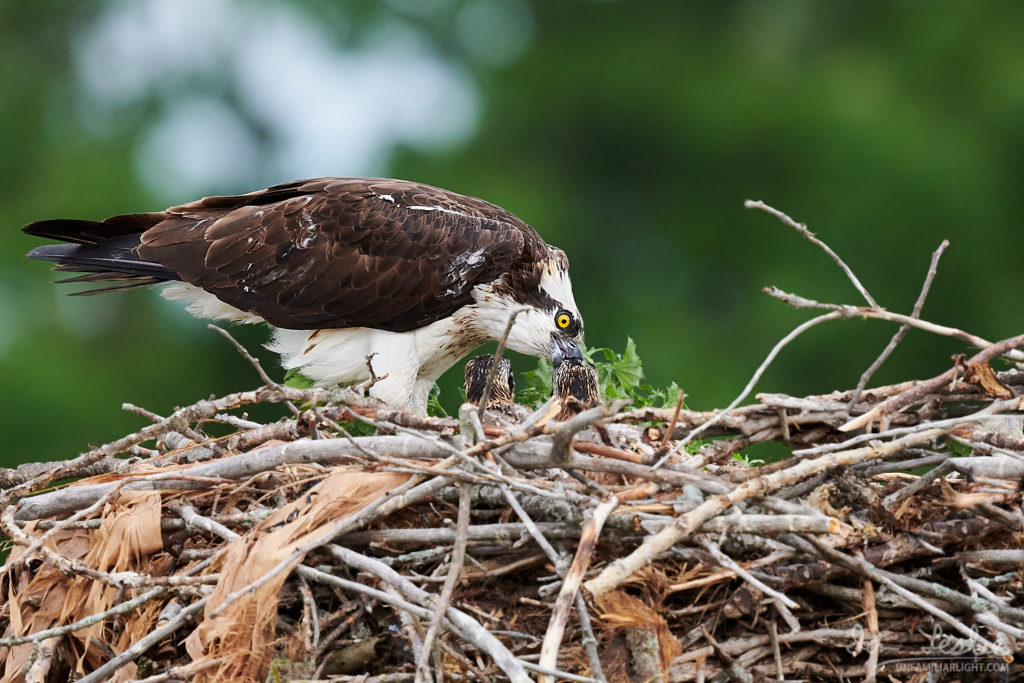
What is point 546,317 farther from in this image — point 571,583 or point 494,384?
point 571,583

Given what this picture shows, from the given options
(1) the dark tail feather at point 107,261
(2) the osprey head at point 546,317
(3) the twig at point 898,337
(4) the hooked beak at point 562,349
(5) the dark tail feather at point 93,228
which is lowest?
(4) the hooked beak at point 562,349

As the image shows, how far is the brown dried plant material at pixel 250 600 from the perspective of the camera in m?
2.76

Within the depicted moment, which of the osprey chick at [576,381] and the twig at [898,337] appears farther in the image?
the osprey chick at [576,381]

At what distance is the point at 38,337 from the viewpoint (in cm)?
984

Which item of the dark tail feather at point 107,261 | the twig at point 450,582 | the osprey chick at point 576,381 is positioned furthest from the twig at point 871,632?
the dark tail feather at point 107,261

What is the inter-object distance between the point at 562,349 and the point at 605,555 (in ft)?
6.27

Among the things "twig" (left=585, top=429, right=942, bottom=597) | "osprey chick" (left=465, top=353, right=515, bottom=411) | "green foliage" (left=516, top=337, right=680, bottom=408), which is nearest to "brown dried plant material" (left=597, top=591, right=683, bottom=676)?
"twig" (left=585, top=429, right=942, bottom=597)

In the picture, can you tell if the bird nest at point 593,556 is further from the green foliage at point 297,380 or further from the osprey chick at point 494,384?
the green foliage at point 297,380

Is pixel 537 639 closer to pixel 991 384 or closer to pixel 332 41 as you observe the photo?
pixel 991 384

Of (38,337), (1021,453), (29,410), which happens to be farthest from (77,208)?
(1021,453)

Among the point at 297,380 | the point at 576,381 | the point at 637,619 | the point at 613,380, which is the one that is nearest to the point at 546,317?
the point at 613,380

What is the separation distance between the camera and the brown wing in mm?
4547

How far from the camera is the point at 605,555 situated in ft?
9.27

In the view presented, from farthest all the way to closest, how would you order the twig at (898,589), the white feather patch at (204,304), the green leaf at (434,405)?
the green leaf at (434,405) → the white feather patch at (204,304) → the twig at (898,589)
